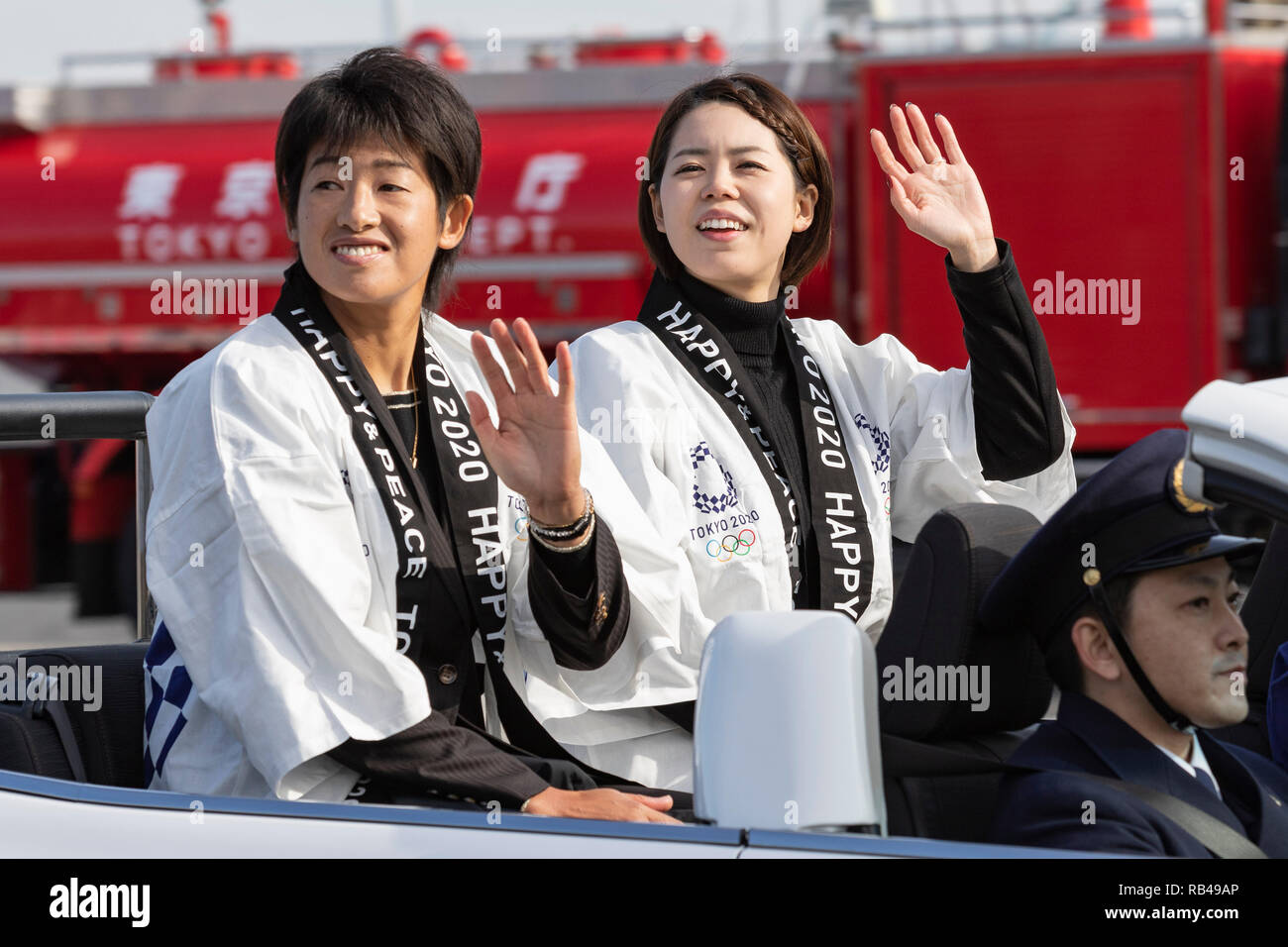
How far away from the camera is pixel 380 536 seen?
2066 millimetres

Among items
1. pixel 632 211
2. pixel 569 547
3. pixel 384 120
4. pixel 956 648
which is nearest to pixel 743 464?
pixel 569 547

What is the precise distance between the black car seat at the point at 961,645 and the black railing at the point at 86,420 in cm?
110

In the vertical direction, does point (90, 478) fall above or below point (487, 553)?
below

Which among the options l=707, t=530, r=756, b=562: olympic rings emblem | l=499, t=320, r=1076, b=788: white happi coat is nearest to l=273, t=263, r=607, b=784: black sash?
l=499, t=320, r=1076, b=788: white happi coat

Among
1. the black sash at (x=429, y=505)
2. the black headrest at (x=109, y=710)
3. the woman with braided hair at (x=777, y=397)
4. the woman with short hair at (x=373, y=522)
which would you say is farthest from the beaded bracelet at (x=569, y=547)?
the black headrest at (x=109, y=710)

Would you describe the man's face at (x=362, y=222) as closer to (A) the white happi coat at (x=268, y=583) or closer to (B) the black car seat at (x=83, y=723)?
(A) the white happi coat at (x=268, y=583)

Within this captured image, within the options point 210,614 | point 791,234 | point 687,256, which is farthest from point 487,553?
point 791,234

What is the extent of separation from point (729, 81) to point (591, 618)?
926mm

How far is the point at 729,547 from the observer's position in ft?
7.70

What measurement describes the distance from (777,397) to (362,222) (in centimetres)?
73

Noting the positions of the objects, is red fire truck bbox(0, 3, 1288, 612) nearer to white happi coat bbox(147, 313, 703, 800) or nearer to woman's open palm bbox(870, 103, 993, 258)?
woman's open palm bbox(870, 103, 993, 258)

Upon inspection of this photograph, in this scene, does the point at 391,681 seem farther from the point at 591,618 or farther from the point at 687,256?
the point at 687,256
